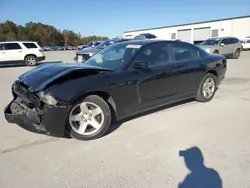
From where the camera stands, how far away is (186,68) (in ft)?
16.6

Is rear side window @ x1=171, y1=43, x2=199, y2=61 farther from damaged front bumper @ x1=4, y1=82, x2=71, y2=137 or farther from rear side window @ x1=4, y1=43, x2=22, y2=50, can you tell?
rear side window @ x1=4, y1=43, x2=22, y2=50

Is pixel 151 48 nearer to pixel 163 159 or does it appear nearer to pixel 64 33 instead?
pixel 163 159

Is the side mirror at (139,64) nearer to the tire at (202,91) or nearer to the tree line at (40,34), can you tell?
the tire at (202,91)

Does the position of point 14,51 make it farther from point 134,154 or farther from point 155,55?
point 134,154

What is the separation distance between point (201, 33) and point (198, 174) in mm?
50078

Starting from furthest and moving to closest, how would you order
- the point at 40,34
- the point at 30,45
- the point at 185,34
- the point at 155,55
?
the point at 40,34, the point at 185,34, the point at 30,45, the point at 155,55

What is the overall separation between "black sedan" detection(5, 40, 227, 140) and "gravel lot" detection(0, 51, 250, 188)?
29cm

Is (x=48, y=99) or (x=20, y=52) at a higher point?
(x=20, y=52)

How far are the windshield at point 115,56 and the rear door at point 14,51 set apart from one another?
12.3 meters

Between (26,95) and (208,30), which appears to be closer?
(26,95)

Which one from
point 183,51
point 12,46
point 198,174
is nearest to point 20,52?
point 12,46

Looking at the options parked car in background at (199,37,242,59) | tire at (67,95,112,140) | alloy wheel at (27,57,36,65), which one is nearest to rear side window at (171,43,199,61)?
tire at (67,95,112,140)

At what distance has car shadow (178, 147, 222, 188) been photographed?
2549 millimetres

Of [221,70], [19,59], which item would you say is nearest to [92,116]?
[221,70]
